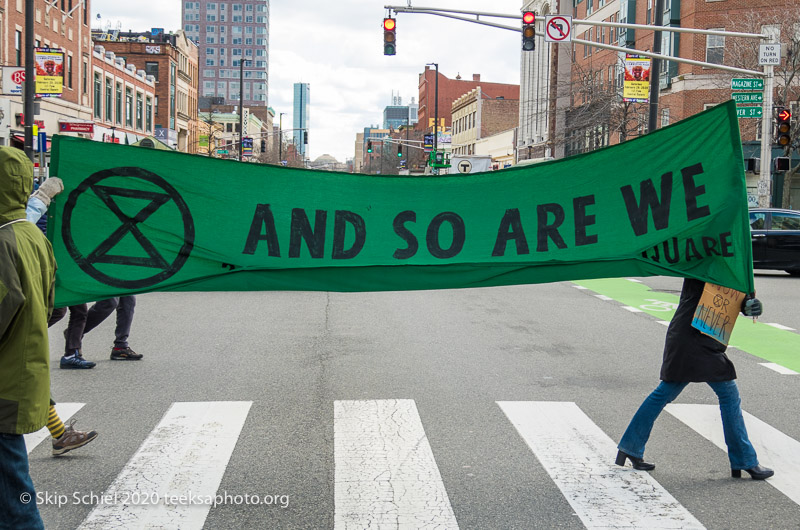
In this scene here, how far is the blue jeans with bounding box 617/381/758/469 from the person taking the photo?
553 centimetres

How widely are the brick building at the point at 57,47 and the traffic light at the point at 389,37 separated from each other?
1528 centimetres

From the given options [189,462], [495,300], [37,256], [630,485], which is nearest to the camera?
[37,256]

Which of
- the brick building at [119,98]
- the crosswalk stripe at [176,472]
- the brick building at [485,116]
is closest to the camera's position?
the crosswalk stripe at [176,472]

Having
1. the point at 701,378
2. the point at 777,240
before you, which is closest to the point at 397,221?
the point at 701,378

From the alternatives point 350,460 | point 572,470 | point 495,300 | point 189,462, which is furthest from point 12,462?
point 495,300

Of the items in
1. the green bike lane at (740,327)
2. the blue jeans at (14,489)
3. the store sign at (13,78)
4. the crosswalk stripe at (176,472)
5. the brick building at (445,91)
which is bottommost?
the crosswalk stripe at (176,472)

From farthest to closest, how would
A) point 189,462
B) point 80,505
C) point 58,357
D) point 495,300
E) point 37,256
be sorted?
point 495,300, point 58,357, point 189,462, point 80,505, point 37,256

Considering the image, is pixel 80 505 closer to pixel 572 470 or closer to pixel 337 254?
pixel 337 254

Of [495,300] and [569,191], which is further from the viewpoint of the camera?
[495,300]

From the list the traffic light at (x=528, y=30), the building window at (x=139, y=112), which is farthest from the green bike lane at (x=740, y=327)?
the building window at (x=139, y=112)

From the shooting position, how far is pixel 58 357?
9.55 meters

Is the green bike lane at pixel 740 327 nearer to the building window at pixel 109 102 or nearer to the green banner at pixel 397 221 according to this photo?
the green banner at pixel 397 221

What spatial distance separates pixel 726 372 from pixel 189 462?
12.0 feet

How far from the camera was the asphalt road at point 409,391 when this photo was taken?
514 centimetres
